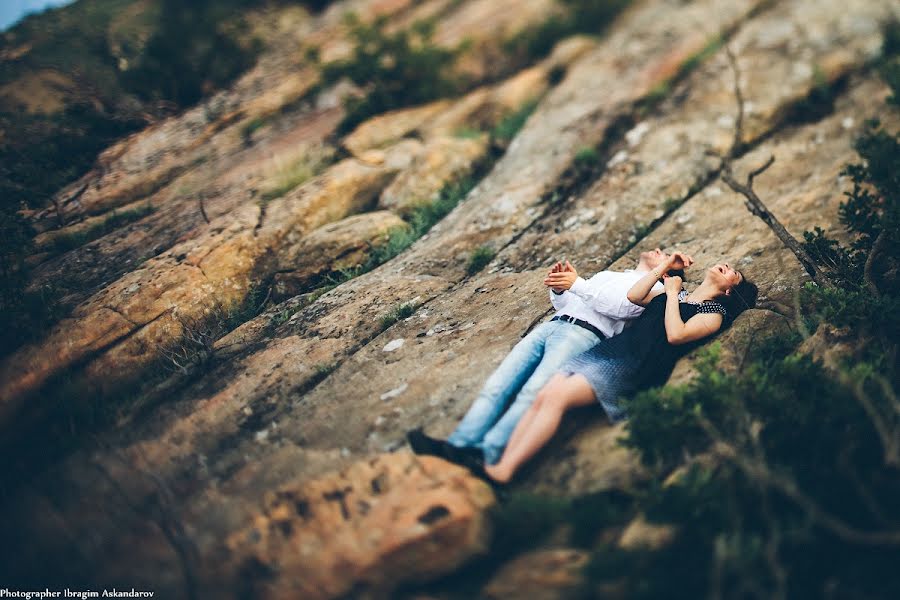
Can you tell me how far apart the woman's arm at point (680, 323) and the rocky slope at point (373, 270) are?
24 centimetres

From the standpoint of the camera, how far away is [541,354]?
4.24 m

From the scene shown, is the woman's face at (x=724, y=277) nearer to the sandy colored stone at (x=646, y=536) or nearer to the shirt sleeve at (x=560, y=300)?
the shirt sleeve at (x=560, y=300)

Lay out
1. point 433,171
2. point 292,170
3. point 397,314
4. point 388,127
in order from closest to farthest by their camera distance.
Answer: point 397,314
point 433,171
point 292,170
point 388,127

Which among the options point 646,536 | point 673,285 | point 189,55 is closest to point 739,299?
point 673,285

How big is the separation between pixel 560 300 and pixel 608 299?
17.3 inches

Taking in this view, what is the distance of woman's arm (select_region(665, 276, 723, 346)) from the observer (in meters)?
3.99

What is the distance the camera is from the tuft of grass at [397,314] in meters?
5.23

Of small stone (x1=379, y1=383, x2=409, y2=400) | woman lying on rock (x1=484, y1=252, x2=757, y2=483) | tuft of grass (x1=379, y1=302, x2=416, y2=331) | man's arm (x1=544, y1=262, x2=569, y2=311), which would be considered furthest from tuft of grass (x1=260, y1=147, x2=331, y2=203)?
woman lying on rock (x1=484, y1=252, x2=757, y2=483)

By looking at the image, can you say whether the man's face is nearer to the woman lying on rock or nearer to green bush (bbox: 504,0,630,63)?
the woman lying on rock

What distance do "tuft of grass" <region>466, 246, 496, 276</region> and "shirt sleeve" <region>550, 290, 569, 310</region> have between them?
158cm

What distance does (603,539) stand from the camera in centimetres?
308

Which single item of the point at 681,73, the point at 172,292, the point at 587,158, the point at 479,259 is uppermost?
the point at 172,292

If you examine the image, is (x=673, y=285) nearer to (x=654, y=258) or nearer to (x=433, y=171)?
(x=654, y=258)

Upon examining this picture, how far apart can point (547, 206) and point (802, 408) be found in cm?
407
